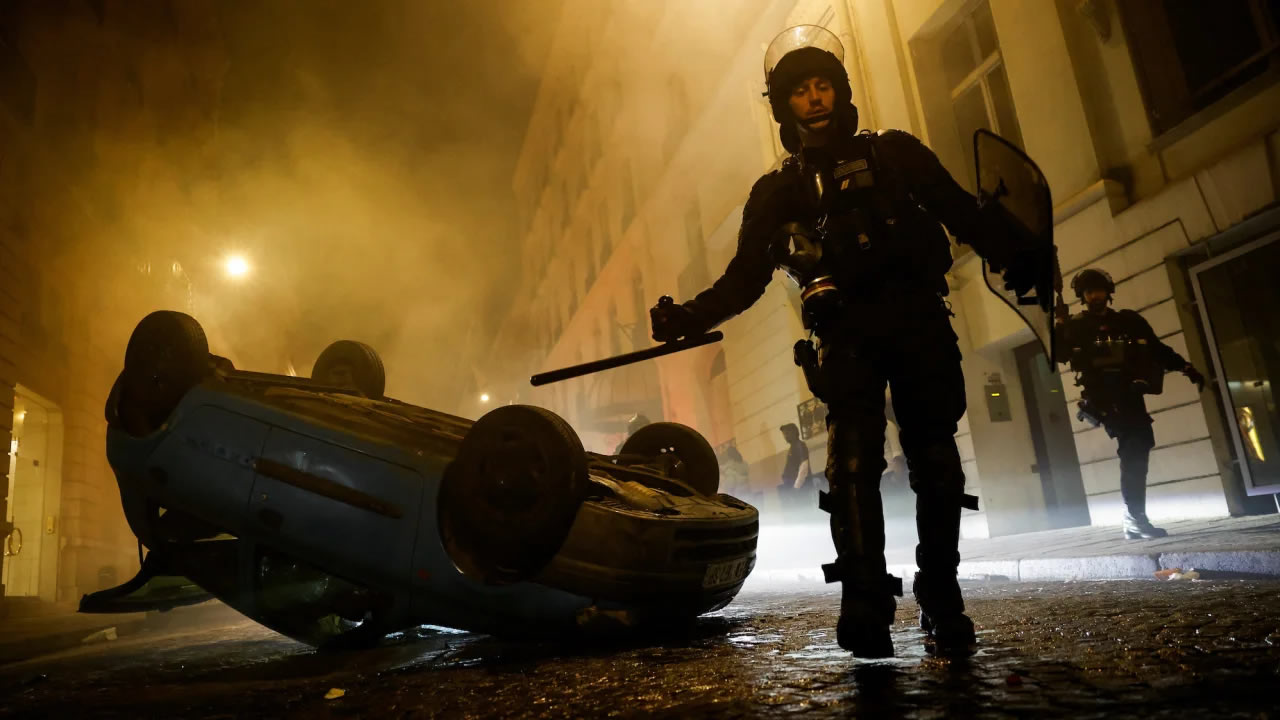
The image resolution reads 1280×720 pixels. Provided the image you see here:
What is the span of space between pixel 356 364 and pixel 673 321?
310 cm

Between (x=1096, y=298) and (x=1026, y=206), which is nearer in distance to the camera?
(x=1026, y=206)

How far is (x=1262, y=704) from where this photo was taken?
1396mm

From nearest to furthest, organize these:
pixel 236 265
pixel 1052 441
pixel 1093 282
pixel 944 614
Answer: pixel 944 614, pixel 1093 282, pixel 1052 441, pixel 236 265

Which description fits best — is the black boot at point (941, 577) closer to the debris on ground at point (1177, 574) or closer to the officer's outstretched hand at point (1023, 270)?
the officer's outstretched hand at point (1023, 270)

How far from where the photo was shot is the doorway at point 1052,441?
355 inches

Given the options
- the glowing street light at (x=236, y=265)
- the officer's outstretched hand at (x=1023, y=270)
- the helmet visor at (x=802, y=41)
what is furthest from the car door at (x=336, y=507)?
the glowing street light at (x=236, y=265)

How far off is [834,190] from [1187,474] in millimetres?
6410

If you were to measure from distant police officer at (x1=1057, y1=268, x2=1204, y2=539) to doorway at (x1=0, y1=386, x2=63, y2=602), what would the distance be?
13.9 meters

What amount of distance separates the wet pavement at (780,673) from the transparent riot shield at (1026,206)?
3.20 feet

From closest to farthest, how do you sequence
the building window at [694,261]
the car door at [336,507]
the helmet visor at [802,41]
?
the car door at [336,507] → the helmet visor at [802,41] → the building window at [694,261]

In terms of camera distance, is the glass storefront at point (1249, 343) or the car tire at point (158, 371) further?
the glass storefront at point (1249, 343)

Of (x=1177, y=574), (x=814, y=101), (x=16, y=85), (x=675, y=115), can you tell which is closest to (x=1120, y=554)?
(x=1177, y=574)

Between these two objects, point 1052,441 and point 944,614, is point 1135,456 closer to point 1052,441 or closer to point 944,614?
point 1052,441

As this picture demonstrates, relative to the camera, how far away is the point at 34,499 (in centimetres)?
1252
